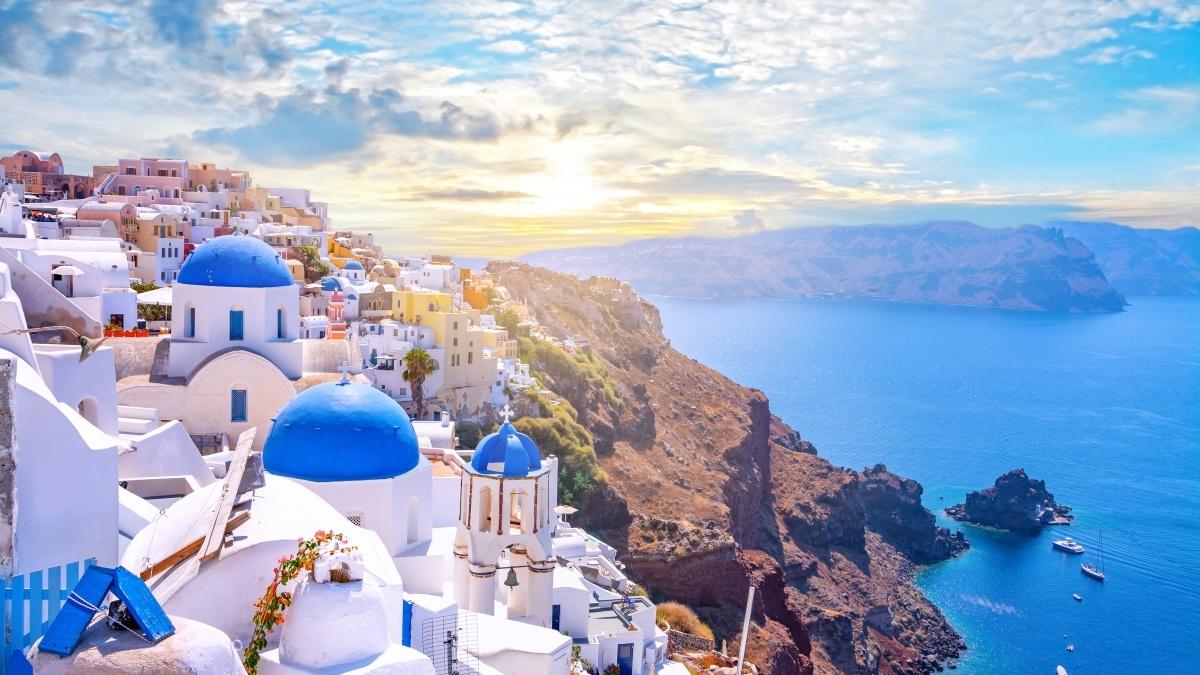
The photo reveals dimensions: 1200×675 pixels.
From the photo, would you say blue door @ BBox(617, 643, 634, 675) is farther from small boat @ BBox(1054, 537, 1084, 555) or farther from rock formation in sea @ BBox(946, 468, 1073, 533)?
rock formation in sea @ BBox(946, 468, 1073, 533)

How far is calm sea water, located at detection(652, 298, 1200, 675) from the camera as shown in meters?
53.8

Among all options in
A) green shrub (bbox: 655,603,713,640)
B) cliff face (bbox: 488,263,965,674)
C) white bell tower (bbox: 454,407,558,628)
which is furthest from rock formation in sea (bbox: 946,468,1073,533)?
white bell tower (bbox: 454,407,558,628)

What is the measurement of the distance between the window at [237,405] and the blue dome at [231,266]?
2.53 metres

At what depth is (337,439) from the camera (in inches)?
608

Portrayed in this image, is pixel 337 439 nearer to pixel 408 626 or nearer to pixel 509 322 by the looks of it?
pixel 408 626

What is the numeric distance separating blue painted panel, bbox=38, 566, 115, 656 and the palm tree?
26650 millimetres

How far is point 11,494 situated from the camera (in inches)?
291

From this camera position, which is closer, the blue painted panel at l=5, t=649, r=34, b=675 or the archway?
the blue painted panel at l=5, t=649, r=34, b=675

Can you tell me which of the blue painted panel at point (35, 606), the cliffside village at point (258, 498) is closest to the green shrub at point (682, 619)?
the cliffside village at point (258, 498)

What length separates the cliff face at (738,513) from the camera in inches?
1495

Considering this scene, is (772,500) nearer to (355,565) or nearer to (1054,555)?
(1054,555)

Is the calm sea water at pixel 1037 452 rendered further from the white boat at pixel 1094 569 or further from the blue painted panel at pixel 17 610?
the blue painted panel at pixel 17 610

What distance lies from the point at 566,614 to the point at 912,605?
43.0 metres

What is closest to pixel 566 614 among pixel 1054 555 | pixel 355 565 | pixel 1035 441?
pixel 355 565
